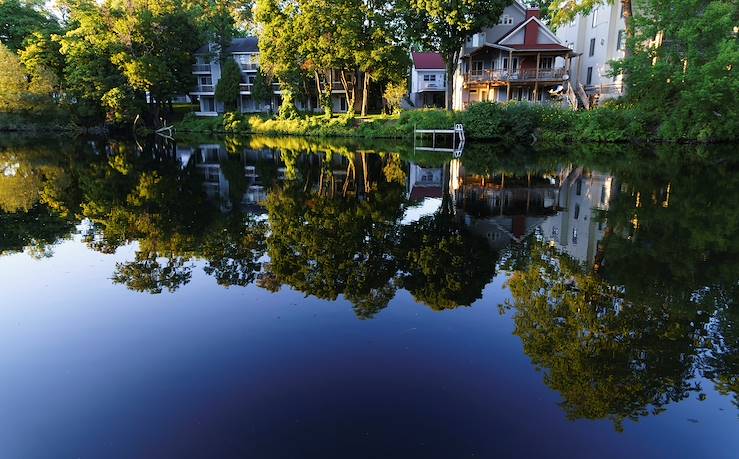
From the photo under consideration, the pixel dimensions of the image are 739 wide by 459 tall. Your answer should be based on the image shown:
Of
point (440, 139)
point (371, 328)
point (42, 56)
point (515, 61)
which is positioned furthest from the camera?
point (42, 56)

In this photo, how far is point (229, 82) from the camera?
191 ft

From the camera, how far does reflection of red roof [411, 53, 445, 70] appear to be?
56406mm

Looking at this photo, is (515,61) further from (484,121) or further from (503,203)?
(503,203)

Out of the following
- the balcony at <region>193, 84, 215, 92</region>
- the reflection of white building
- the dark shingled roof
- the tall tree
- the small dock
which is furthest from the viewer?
the balcony at <region>193, 84, 215, 92</region>

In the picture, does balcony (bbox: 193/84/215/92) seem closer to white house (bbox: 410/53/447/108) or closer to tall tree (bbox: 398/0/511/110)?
white house (bbox: 410/53/447/108)

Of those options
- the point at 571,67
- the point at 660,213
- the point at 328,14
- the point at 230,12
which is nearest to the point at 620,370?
the point at 660,213

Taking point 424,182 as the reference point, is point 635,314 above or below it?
below

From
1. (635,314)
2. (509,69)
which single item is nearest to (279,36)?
(509,69)

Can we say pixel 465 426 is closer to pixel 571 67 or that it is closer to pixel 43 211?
pixel 43 211

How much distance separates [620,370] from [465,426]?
220 centimetres

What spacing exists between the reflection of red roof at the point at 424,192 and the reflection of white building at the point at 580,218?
3.99 m

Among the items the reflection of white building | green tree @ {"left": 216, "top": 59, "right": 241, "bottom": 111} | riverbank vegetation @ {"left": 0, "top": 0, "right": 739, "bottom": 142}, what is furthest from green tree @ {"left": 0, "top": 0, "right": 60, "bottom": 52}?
the reflection of white building

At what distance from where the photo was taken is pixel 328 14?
4331 cm

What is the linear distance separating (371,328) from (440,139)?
34.0m
